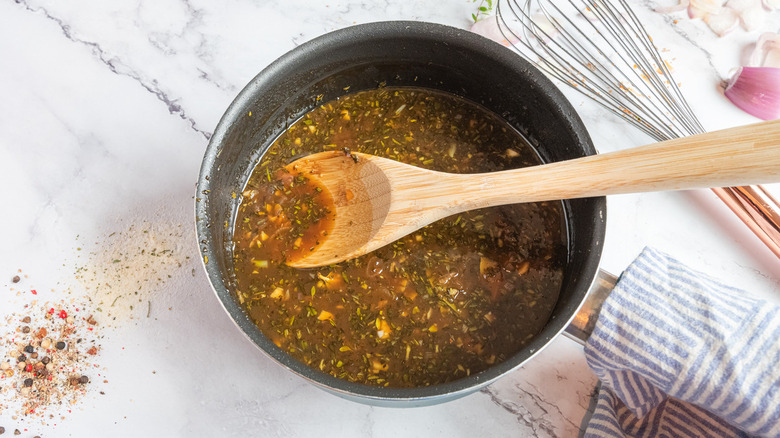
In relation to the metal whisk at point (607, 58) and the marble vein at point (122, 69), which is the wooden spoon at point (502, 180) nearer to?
the marble vein at point (122, 69)

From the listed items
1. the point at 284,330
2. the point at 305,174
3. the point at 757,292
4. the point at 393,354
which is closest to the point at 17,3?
the point at 305,174

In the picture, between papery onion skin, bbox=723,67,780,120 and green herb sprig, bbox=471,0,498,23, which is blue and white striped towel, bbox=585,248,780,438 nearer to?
papery onion skin, bbox=723,67,780,120

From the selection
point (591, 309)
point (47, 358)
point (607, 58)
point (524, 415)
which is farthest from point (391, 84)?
point (47, 358)

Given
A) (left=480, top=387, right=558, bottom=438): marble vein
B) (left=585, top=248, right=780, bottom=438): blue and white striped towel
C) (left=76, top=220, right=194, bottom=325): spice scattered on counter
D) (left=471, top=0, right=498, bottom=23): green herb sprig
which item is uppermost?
(left=471, top=0, right=498, bottom=23): green herb sprig

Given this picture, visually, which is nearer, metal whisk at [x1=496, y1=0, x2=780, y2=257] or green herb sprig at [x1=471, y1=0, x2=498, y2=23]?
metal whisk at [x1=496, y1=0, x2=780, y2=257]

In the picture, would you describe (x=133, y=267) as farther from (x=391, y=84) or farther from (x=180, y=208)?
(x=391, y=84)

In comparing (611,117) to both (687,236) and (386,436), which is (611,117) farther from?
(386,436)

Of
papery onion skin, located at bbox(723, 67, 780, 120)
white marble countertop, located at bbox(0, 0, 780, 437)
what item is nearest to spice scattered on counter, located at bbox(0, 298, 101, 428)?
white marble countertop, located at bbox(0, 0, 780, 437)
